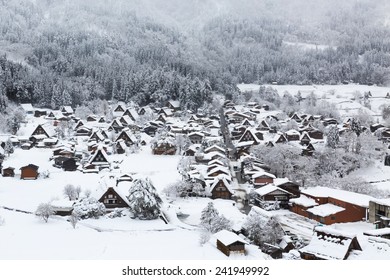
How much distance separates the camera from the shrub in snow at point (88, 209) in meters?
21.7

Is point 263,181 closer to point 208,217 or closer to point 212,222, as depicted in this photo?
point 208,217

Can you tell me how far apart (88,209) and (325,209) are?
12.8 metres

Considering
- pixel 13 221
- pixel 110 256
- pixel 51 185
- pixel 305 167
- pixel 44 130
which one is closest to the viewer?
pixel 110 256

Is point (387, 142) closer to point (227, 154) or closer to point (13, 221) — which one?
point (227, 154)

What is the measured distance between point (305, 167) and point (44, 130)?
25042 mm

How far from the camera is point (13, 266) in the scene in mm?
8727

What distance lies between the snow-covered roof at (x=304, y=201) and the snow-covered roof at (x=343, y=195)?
35 centimetres

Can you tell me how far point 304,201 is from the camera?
26250 millimetres

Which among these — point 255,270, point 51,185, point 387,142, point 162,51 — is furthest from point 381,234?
point 162,51

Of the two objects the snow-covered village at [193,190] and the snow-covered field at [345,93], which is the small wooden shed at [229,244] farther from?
the snow-covered field at [345,93]

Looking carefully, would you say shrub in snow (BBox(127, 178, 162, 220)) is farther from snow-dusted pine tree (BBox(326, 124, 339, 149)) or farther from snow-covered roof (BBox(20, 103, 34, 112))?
snow-covered roof (BBox(20, 103, 34, 112))

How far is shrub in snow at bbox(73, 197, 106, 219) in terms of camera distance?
854 inches

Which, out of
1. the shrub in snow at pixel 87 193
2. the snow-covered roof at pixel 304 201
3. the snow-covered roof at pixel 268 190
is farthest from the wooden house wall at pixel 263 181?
the shrub in snow at pixel 87 193

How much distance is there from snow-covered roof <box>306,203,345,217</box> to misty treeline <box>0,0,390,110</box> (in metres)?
38.5
